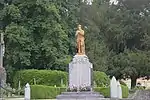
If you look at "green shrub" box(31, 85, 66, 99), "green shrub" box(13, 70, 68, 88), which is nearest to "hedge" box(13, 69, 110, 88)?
"green shrub" box(13, 70, 68, 88)

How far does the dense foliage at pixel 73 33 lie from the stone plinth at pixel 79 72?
16.9 meters

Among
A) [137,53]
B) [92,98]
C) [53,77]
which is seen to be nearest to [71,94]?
[92,98]

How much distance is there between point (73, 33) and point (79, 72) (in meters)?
23.3

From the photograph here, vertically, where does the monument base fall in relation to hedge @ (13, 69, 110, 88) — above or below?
below

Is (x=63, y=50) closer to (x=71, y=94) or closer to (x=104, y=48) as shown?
(x=104, y=48)

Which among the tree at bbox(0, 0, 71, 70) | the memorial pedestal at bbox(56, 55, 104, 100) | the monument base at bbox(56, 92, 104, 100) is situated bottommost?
the monument base at bbox(56, 92, 104, 100)

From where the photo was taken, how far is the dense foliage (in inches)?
1748

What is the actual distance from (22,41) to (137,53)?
16.0 m

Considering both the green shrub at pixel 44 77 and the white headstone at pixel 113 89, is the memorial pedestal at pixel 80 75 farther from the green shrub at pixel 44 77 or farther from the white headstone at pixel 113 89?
the green shrub at pixel 44 77

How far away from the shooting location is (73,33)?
1966 inches

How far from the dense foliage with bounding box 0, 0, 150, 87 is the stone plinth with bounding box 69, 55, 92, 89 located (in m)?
16.9

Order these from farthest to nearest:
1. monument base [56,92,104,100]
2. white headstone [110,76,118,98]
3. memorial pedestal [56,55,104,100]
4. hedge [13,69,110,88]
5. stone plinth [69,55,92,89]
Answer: hedge [13,69,110,88]
white headstone [110,76,118,98]
stone plinth [69,55,92,89]
memorial pedestal [56,55,104,100]
monument base [56,92,104,100]

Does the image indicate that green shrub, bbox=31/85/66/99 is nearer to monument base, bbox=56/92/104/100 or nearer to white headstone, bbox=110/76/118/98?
white headstone, bbox=110/76/118/98

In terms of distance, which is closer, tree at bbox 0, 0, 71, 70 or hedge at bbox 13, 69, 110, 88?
hedge at bbox 13, 69, 110, 88
